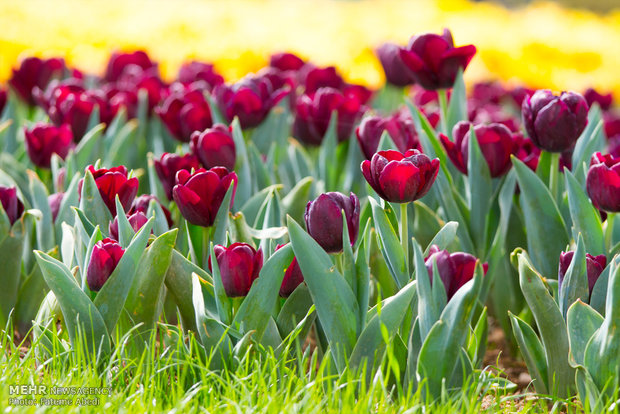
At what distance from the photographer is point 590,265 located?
1.62 metres

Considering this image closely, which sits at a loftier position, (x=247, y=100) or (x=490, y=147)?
(x=247, y=100)

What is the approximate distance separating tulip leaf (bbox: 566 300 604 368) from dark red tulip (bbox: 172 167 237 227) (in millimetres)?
756

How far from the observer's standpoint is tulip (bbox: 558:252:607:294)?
163cm

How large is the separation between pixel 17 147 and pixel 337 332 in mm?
2030

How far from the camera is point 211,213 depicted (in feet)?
5.55

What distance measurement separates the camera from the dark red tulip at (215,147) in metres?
2.03

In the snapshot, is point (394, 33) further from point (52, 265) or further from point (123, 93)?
point (52, 265)

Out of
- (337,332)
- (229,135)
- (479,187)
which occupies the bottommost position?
(337,332)

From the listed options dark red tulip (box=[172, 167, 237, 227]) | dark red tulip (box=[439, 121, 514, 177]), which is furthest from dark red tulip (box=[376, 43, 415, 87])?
dark red tulip (box=[172, 167, 237, 227])

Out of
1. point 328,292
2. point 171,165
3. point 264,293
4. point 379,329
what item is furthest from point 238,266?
point 171,165

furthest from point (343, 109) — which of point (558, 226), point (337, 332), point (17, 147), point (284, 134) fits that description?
point (17, 147)

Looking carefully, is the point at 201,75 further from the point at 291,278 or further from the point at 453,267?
the point at 453,267

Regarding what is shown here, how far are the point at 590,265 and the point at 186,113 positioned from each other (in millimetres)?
1369

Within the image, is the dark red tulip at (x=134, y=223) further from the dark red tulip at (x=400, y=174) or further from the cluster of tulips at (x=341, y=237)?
the dark red tulip at (x=400, y=174)
